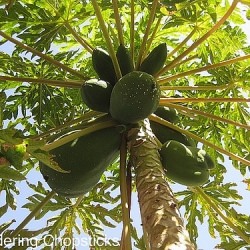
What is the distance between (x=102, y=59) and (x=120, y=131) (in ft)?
2.04

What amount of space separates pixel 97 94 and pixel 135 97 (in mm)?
411

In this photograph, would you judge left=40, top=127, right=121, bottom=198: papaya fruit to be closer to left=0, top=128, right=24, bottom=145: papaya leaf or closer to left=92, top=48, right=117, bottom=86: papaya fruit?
left=92, top=48, right=117, bottom=86: papaya fruit

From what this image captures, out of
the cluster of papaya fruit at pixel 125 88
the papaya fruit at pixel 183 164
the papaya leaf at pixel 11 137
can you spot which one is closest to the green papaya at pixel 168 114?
the cluster of papaya fruit at pixel 125 88

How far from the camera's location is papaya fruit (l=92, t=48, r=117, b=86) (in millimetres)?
3387

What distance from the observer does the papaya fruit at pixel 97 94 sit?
3.19 metres

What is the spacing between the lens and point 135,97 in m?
2.88

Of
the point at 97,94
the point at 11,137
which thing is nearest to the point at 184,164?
the point at 97,94

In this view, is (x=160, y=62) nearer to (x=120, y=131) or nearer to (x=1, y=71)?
(x=120, y=131)

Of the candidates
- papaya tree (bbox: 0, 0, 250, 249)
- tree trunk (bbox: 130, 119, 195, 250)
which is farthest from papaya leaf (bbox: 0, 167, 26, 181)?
tree trunk (bbox: 130, 119, 195, 250)

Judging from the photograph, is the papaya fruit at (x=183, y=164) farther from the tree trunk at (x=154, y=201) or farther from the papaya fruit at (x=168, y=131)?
the papaya fruit at (x=168, y=131)

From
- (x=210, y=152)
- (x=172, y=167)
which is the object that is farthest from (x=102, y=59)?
(x=210, y=152)

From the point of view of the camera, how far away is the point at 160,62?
3.31 meters

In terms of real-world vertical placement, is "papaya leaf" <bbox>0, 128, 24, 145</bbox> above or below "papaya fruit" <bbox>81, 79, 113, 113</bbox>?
below

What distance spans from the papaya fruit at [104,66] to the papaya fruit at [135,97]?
431mm
